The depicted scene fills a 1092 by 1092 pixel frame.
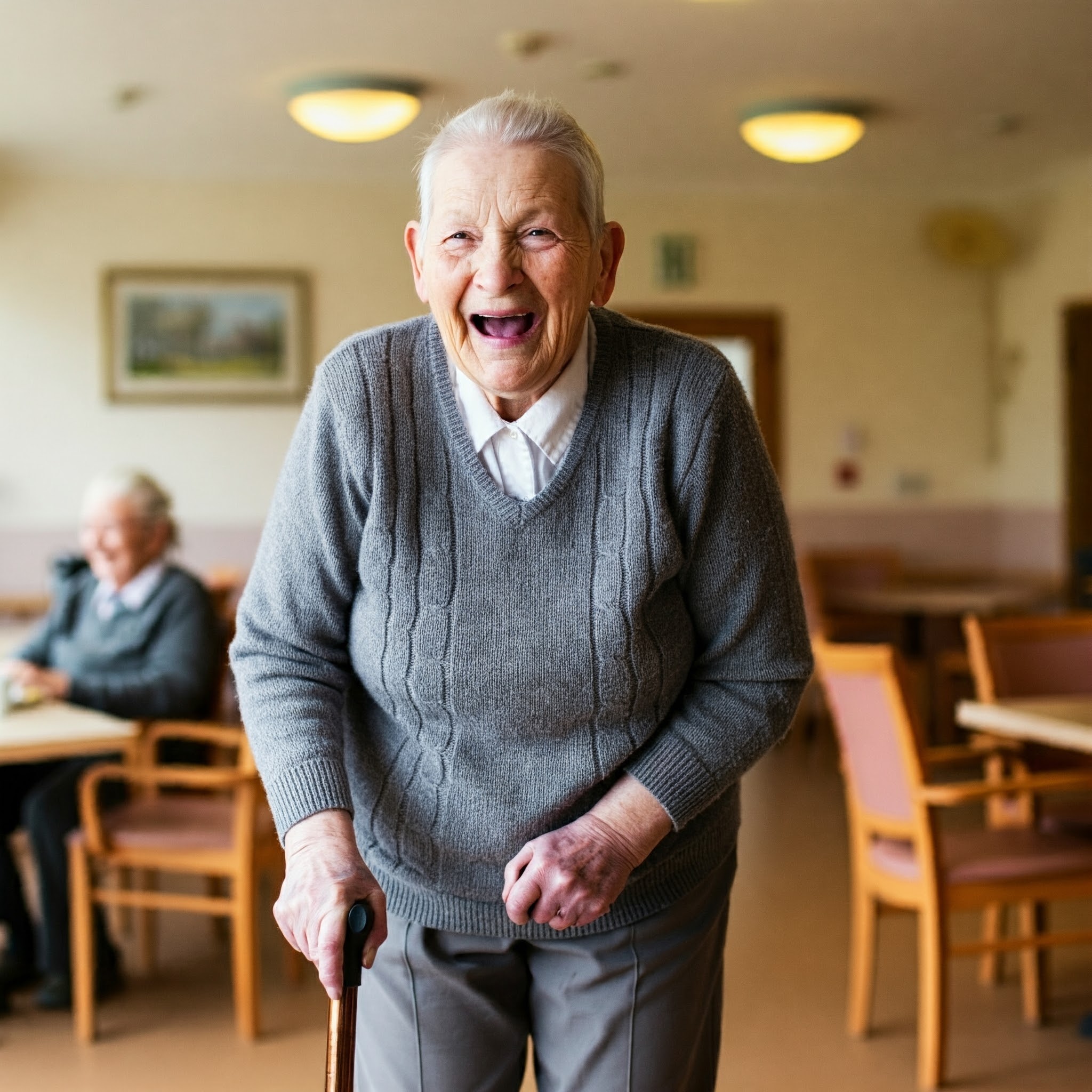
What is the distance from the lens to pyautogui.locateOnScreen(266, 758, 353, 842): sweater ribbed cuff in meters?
1.38

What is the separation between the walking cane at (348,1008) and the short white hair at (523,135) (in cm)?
68

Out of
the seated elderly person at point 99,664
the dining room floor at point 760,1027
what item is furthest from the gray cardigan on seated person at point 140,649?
the dining room floor at point 760,1027

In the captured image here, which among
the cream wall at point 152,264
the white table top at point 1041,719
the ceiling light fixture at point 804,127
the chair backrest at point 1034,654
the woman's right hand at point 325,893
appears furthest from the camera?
the cream wall at point 152,264

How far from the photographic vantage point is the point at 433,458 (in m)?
1.42

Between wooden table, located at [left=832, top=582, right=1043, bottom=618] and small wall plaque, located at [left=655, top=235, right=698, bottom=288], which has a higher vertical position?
small wall plaque, located at [left=655, top=235, right=698, bottom=288]

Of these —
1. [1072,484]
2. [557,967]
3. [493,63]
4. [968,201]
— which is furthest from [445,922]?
[968,201]

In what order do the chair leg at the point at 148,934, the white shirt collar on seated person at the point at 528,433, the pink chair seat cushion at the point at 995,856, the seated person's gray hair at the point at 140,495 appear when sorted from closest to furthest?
1. the white shirt collar on seated person at the point at 528,433
2. the pink chair seat cushion at the point at 995,856
3. the chair leg at the point at 148,934
4. the seated person's gray hair at the point at 140,495

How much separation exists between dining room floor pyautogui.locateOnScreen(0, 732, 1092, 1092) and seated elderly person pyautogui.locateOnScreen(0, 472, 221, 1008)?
19cm

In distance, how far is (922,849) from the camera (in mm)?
3068

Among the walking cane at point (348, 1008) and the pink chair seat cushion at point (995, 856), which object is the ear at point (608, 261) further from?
the pink chair seat cushion at point (995, 856)

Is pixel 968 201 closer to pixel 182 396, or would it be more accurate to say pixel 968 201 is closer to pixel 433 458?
pixel 182 396

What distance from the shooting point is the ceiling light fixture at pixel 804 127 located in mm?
5934

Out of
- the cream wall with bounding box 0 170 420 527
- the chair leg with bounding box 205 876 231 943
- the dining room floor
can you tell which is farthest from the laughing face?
the cream wall with bounding box 0 170 420 527

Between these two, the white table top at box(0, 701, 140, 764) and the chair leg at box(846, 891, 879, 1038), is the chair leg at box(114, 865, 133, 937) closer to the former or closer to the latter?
the white table top at box(0, 701, 140, 764)
